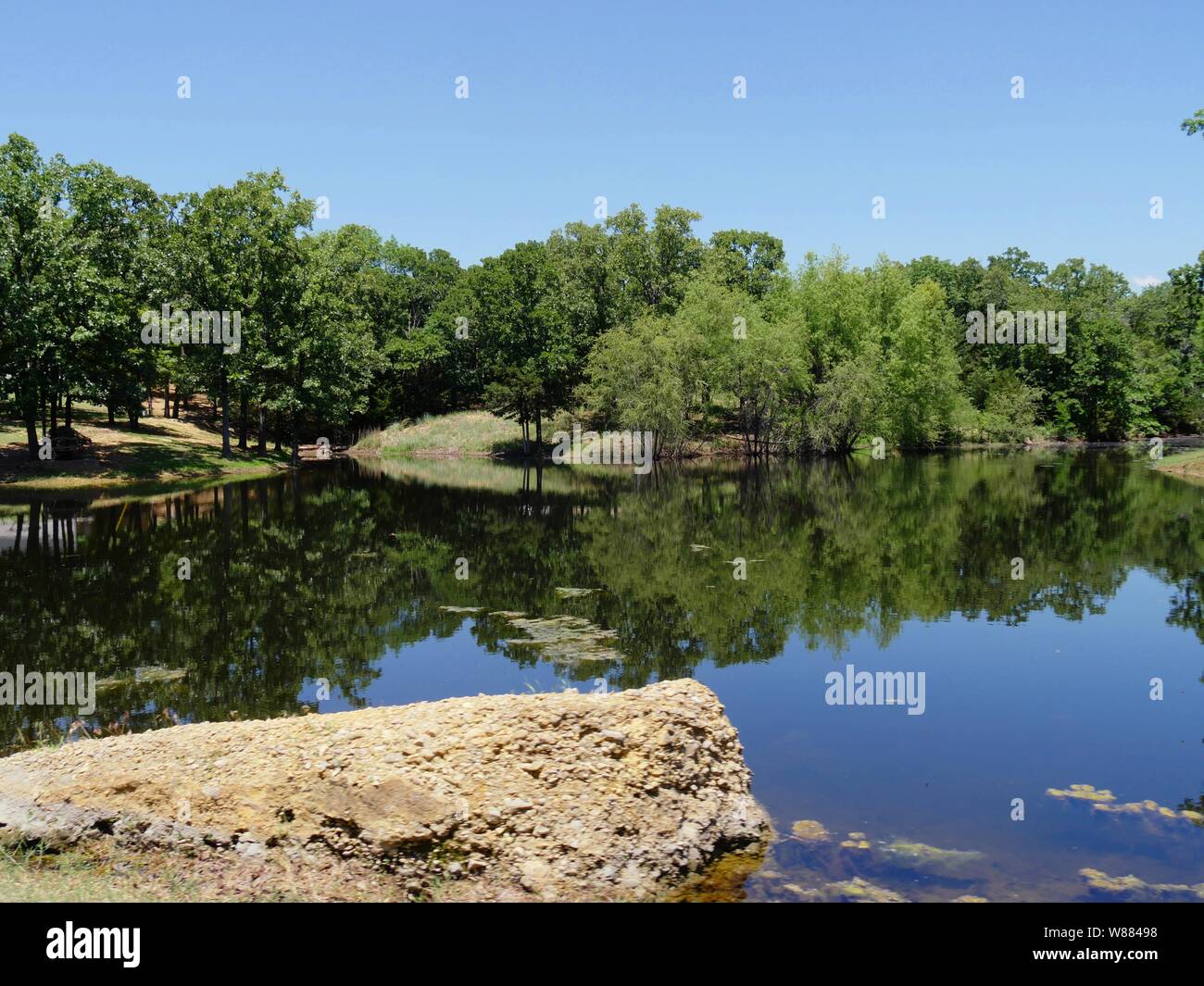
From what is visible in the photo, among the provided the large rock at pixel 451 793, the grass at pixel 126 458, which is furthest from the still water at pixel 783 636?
the grass at pixel 126 458

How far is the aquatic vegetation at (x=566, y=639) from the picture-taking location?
17.3m

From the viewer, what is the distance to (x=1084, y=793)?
36.8ft

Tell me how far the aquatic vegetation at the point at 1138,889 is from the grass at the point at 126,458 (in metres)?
52.6

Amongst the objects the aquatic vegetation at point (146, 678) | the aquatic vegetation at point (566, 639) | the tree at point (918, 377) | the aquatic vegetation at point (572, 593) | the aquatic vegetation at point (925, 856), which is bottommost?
the aquatic vegetation at point (925, 856)

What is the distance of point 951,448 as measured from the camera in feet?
296

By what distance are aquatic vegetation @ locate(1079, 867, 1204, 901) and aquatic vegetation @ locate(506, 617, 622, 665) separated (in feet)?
30.6

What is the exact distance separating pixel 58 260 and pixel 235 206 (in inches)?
631

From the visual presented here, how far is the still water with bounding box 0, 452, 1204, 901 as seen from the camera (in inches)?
415

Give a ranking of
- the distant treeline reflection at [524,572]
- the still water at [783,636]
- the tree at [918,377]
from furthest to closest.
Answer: the tree at [918,377] < the distant treeline reflection at [524,572] < the still water at [783,636]

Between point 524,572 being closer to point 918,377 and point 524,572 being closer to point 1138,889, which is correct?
point 1138,889

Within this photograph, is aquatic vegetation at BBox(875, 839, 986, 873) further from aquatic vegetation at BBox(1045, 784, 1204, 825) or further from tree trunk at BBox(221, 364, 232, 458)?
tree trunk at BBox(221, 364, 232, 458)

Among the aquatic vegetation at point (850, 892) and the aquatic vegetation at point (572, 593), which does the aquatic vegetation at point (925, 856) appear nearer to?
the aquatic vegetation at point (850, 892)
